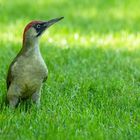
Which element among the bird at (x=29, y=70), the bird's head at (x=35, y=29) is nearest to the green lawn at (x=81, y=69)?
the bird at (x=29, y=70)

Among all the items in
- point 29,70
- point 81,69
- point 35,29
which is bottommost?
point 81,69

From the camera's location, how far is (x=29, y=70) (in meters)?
7.67

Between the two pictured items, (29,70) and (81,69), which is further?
(81,69)

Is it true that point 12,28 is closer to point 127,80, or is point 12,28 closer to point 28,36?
point 127,80

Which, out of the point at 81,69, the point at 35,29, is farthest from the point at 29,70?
the point at 81,69

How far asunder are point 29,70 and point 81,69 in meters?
2.41

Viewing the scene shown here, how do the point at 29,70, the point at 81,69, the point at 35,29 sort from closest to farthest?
the point at 29,70, the point at 35,29, the point at 81,69

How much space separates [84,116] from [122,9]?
8.47 m

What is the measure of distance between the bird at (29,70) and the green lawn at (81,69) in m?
0.19

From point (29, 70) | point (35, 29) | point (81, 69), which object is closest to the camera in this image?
point (29, 70)

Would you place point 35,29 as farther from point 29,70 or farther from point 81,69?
point 81,69

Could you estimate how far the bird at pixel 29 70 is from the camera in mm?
7691

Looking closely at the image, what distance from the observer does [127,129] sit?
6965 mm

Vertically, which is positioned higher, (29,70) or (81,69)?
(29,70)
